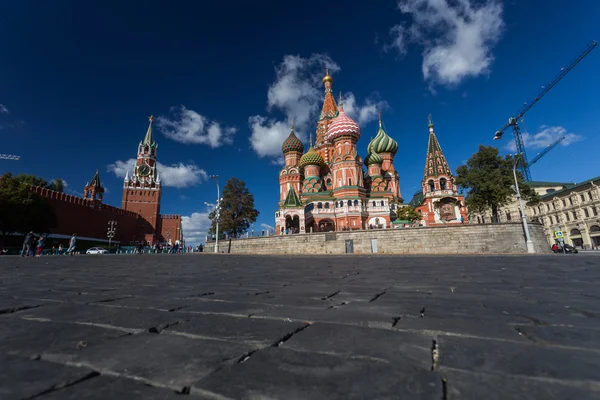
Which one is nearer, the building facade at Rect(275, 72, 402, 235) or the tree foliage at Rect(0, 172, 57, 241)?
the tree foliage at Rect(0, 172, 57, 241)

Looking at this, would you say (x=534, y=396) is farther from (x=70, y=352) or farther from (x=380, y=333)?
(x=70, y=352)

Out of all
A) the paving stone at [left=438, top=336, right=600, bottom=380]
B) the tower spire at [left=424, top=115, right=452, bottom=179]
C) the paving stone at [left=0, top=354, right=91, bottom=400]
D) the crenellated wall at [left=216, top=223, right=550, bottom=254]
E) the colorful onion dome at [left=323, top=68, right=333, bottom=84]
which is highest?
the colorful onion dome at [left=323, top=68, right=333, bottom=84]

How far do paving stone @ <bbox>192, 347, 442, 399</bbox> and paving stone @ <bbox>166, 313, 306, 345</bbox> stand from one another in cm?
36

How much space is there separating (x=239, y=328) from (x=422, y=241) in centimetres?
2322

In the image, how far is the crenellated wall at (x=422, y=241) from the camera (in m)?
20.5

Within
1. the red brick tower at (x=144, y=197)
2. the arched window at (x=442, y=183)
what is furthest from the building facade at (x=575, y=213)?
the red brick tower at (x=144, y=197)

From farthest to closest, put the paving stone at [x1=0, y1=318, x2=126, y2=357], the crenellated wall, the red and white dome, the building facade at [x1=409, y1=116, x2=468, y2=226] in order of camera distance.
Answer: the red and white dome < the building facade at [x1=409, y1=116, x2=468, y2=226] < the crenellated wall < the paving stone at [x1=0, y1=318, x2=126, y2=357]

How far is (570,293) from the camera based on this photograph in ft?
10.9

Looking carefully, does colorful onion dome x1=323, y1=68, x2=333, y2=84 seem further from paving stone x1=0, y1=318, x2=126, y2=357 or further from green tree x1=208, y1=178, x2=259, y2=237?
paving stone x1=0, y1=318, x2=126, y2=357

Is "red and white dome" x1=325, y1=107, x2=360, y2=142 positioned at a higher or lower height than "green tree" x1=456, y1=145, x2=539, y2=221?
higher

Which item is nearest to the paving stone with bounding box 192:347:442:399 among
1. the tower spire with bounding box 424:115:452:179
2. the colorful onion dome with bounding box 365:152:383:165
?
the tower spire with bounding box 424:115:452:179

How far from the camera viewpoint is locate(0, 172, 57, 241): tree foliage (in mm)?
29856

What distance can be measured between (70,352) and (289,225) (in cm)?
3490

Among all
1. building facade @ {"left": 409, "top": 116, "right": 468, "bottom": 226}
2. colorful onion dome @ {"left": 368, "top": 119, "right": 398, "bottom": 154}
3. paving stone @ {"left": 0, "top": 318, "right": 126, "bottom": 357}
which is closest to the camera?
paving stone @ {"left": 0, "top": 318, "right": 126, "bottom": 357}
